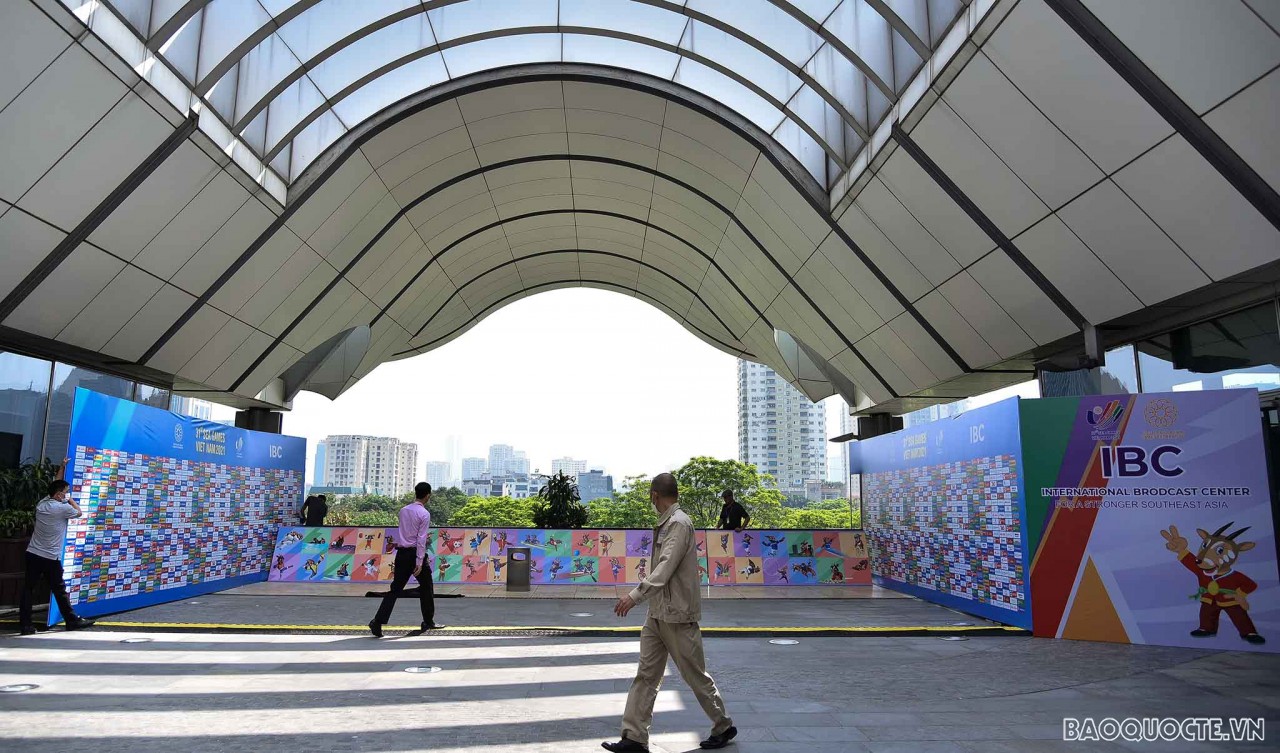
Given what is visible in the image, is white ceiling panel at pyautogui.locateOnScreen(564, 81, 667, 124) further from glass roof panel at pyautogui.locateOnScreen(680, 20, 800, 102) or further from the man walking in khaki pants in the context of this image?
the man walking in khaki pants

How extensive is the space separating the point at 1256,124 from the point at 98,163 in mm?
12863

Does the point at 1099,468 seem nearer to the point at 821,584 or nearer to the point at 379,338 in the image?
the point at 821,584

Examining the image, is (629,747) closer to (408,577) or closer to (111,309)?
(408,577)

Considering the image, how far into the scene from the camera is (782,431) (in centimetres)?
16712

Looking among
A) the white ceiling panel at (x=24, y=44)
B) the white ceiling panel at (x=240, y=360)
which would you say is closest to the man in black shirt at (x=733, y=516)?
the white ceiling panel at (x=240, y=360)

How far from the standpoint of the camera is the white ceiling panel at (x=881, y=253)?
543 inches

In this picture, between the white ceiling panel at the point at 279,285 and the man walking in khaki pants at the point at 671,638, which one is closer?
the man walking in khaki pants at the point at 671,638

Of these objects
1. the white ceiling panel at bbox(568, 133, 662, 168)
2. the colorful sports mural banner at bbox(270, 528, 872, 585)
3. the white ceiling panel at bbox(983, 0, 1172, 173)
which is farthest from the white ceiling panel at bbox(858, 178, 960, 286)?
the colorful sports mural banner at bbox(270, 528, 872, 585)

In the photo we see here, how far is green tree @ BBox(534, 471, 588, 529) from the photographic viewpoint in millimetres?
25625

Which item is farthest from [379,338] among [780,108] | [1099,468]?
[1099,468]

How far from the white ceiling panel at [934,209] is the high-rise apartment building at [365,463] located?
178 meters

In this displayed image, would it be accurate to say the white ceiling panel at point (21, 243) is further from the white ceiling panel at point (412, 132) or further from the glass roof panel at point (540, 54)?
the white ceiling panel at point (412, 132)

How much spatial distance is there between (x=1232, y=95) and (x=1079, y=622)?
6.20 meters

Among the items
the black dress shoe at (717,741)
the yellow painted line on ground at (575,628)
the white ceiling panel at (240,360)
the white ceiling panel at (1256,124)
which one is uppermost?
the white ceiling panel at (1256,124)
